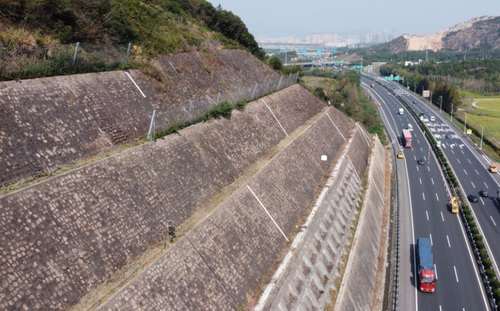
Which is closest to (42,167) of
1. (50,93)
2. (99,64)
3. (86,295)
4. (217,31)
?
(50,93)

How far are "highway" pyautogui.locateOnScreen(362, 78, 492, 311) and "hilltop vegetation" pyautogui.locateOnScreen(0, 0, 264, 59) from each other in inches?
824

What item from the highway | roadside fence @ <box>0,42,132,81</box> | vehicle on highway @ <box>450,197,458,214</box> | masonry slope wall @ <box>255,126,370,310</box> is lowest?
the highway

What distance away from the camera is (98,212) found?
13617 mm

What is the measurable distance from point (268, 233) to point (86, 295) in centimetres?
899

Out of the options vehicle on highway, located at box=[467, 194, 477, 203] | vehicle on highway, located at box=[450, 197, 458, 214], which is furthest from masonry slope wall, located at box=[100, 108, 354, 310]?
vehicle on highway, located at box=[467, 194, 477, 203]

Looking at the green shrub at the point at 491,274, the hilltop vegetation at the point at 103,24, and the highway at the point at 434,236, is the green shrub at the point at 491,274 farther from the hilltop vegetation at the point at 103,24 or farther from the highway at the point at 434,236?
the hilltop vegetation at the point at 103,24

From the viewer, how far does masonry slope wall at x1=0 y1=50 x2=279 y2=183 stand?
46.8ft

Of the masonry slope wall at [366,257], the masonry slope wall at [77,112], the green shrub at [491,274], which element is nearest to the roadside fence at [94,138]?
the masonry slope wall at [77,112]

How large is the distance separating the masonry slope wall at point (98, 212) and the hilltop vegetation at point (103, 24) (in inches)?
313

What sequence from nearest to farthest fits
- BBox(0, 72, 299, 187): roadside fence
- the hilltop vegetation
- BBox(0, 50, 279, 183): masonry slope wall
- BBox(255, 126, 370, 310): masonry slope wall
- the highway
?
BBox(0, 72, 299, 187): roadside fence < BBox(0, 50, 279, 183): masonry slope wall < BBox(255, 126, 370, 310): masonry slope wall < the hilltop vegetation < the highway

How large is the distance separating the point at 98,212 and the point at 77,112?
5.58m

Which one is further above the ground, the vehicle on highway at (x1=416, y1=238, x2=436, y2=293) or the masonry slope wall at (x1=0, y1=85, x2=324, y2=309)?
the masonry slope wall at (x1=0, y1=85, x2=324, y2=309)

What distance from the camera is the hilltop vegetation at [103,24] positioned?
64.8 ft

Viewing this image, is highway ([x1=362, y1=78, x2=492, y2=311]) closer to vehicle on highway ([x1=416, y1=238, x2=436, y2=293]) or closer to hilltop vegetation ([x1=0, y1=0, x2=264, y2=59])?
vehicle on highway ([x1=416, y1=238, x2=436, y2=293])
